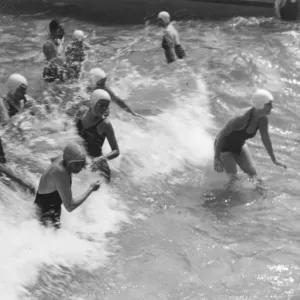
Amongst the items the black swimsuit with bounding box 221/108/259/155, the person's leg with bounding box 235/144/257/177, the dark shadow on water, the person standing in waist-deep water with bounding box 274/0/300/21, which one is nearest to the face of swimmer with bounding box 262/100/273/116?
the black swimsuit with bounding box 221/108/259/155

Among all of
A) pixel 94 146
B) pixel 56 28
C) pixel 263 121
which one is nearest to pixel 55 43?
pixel 56 28

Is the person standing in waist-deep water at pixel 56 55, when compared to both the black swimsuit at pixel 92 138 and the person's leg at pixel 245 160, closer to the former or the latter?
the black swimsuit at pixel 92 138

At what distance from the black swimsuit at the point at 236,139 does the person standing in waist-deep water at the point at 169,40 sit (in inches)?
198

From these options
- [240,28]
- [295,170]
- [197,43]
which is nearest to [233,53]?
[197,43]

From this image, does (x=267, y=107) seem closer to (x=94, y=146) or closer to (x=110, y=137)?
(x=110, y=137)

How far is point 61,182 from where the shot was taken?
18.6 ft

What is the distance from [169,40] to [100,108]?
5.71 m

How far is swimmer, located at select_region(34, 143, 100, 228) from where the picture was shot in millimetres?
5598

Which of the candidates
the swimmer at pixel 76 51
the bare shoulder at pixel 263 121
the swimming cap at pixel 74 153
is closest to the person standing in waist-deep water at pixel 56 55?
the swimmer at pixel 76 51

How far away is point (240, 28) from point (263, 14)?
1451 mm

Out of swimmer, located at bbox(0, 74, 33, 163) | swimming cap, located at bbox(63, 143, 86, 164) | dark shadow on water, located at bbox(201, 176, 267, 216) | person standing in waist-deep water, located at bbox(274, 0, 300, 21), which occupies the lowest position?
person standing in waist-deep water, located at bbox(274, 0, 300, 21)

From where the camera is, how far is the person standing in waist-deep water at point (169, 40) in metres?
11.9

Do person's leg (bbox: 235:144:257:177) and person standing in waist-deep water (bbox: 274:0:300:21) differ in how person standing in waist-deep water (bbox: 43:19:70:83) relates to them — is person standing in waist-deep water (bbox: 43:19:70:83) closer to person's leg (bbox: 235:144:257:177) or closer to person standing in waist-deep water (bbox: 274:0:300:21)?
person's leg (bbox: 235:144:257:177)

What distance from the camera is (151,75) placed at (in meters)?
12.9
